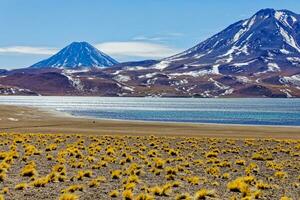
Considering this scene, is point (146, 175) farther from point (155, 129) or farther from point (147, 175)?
point (155, 129)

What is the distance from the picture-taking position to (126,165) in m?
30.1

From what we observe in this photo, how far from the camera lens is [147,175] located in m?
26.1

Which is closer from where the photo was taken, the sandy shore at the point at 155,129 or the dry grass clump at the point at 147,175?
the dry grass clump at the point at 147,175

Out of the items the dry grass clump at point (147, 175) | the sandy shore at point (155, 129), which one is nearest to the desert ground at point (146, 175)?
the dry grass clump at point (147, 175)

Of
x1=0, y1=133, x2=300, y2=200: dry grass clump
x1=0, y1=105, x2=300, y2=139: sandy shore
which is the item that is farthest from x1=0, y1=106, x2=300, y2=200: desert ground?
x1=0, y1=105, x2=300, y2=139: sandy shore

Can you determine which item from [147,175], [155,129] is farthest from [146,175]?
[155,129]

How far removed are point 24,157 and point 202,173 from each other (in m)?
11.9

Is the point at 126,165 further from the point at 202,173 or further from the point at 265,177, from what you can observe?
the point at 265,177

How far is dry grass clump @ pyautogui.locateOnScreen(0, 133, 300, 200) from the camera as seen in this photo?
20375 millimetres

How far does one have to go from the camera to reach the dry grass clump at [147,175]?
66.8ft

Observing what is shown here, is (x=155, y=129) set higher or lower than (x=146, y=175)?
lower

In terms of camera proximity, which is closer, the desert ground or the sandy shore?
the desert ground

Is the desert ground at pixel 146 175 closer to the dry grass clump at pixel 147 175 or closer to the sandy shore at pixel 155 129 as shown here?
the dry grass clump at pixel 147 175

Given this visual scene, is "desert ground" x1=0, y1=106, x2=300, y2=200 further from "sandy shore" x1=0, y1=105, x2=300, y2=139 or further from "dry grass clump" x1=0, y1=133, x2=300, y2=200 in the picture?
"sandy shore" x1=0, y1=105, x2=300, y2=139
